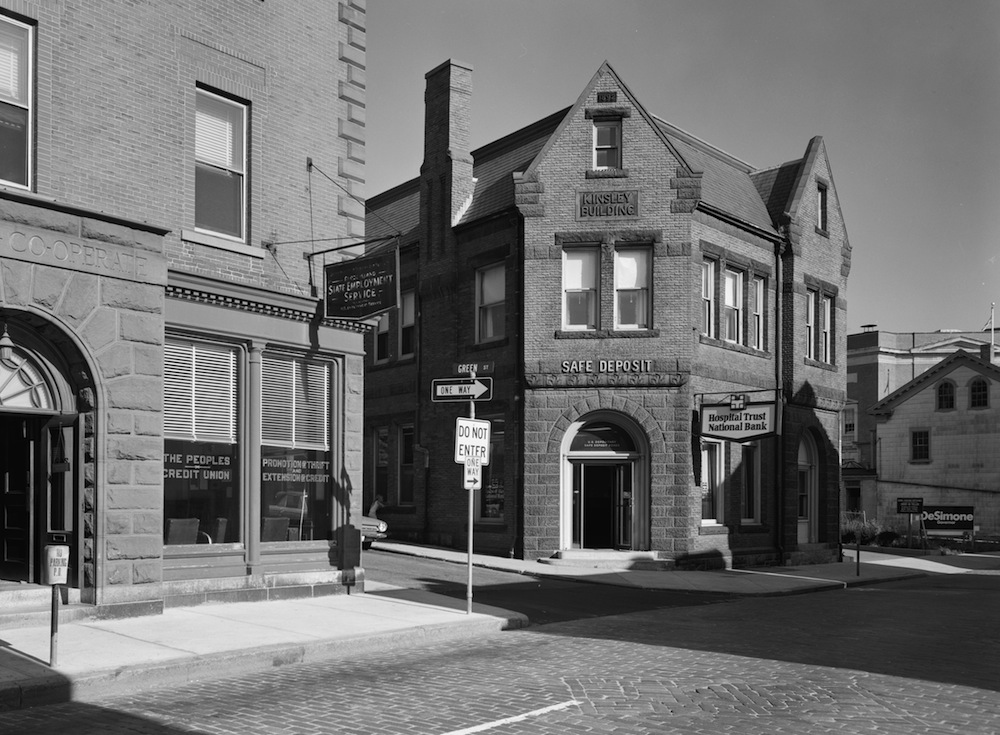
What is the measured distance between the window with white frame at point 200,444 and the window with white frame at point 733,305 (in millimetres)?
15863

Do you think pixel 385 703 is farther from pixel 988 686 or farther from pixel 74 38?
pixel 74 38

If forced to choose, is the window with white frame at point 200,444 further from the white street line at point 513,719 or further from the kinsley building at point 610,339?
the kinsley building at point 610,339

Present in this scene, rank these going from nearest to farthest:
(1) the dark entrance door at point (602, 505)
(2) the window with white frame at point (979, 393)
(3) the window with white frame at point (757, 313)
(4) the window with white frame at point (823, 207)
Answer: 1. (1) the dark entrance door at point (602, 505)
2. (3) the window with white frame at point (757, 313)
3. (4) the window with white frame at point (823, 207)
4. (2) the window with white frame at point (979, 393)

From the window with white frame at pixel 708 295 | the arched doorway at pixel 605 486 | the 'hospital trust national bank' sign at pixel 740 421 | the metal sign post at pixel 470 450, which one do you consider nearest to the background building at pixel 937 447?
the window with white frame at pixel 708 295

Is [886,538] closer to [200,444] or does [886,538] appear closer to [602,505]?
[602,505]

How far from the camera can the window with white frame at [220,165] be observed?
15.0m

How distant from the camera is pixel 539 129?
29062 millimetres

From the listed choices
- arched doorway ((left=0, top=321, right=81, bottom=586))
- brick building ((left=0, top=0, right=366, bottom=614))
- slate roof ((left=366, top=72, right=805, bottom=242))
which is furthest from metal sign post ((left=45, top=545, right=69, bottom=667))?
slate roof ((left=366, top=72, right=805, bottom=242))

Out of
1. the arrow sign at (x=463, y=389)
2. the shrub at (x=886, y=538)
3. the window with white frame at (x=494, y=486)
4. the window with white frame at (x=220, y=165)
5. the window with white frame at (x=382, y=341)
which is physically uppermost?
the window with white frame at (x=220, y=165)

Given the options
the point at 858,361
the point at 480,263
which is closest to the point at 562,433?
the point at 480,263

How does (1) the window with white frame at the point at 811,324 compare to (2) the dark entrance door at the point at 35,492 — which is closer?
(2) the dark entrance door at the point at 35,492

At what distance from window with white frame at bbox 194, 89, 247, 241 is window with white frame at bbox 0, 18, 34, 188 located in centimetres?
Result: 254

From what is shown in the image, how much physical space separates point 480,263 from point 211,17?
1339cm

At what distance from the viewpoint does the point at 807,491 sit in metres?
31.1
